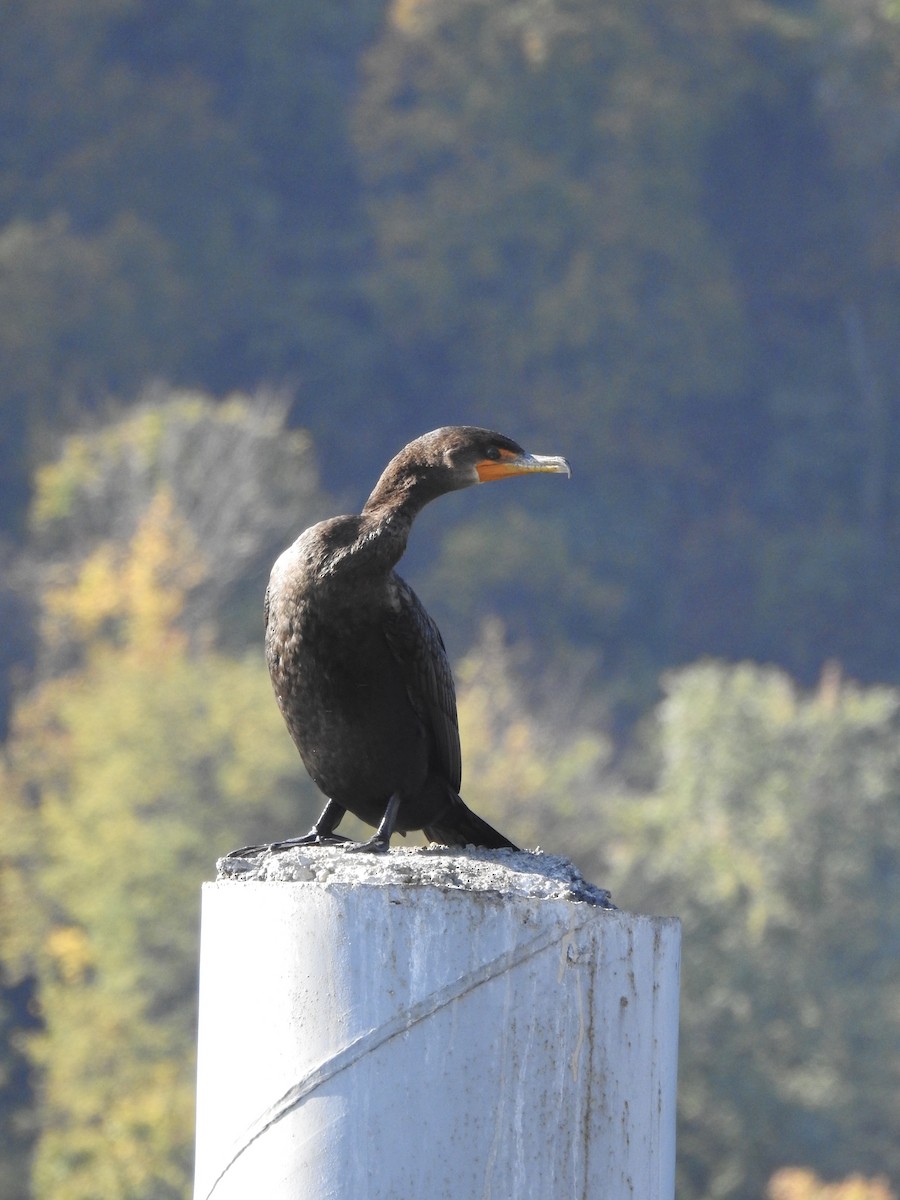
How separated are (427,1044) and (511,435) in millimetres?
71321

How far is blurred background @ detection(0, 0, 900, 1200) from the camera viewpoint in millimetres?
45406

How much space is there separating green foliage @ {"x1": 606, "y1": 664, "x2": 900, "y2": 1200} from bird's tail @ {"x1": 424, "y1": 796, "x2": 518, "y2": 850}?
33.3 metres

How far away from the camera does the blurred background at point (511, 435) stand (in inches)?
1788

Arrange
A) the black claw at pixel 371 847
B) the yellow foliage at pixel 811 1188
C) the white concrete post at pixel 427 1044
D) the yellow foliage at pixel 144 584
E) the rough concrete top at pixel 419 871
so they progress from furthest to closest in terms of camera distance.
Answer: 1. the yellow foliage at pixel 144 584
2. the yellow foliage at pixel 811 1188
3. the black claw at pixel 371 847
4. the rough concrete top at pixel 419 871
5. the white concrete post at pixel 427 1044

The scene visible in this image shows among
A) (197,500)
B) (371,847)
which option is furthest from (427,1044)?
(197,500)

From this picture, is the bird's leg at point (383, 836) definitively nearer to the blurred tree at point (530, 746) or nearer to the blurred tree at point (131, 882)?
the blurred tree at point (131, 882)

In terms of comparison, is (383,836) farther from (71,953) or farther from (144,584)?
(144,584)

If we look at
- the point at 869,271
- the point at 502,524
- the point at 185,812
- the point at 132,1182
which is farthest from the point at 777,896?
the point at 869,271

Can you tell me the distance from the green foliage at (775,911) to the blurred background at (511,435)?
0.32 ft

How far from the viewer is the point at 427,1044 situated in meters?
5.07

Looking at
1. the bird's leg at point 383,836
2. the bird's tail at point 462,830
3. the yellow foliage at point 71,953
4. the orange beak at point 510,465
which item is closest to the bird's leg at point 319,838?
the bird's leg at point 383,836

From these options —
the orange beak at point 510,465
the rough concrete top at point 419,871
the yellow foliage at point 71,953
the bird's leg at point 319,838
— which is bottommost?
the rough concrete top at point 419,871

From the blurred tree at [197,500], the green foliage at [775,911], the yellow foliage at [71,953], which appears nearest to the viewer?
the green foliage at [775,911]

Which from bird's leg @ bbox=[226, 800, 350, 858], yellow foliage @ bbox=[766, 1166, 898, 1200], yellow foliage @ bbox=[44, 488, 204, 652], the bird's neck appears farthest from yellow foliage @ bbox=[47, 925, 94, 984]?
the bird's neck
